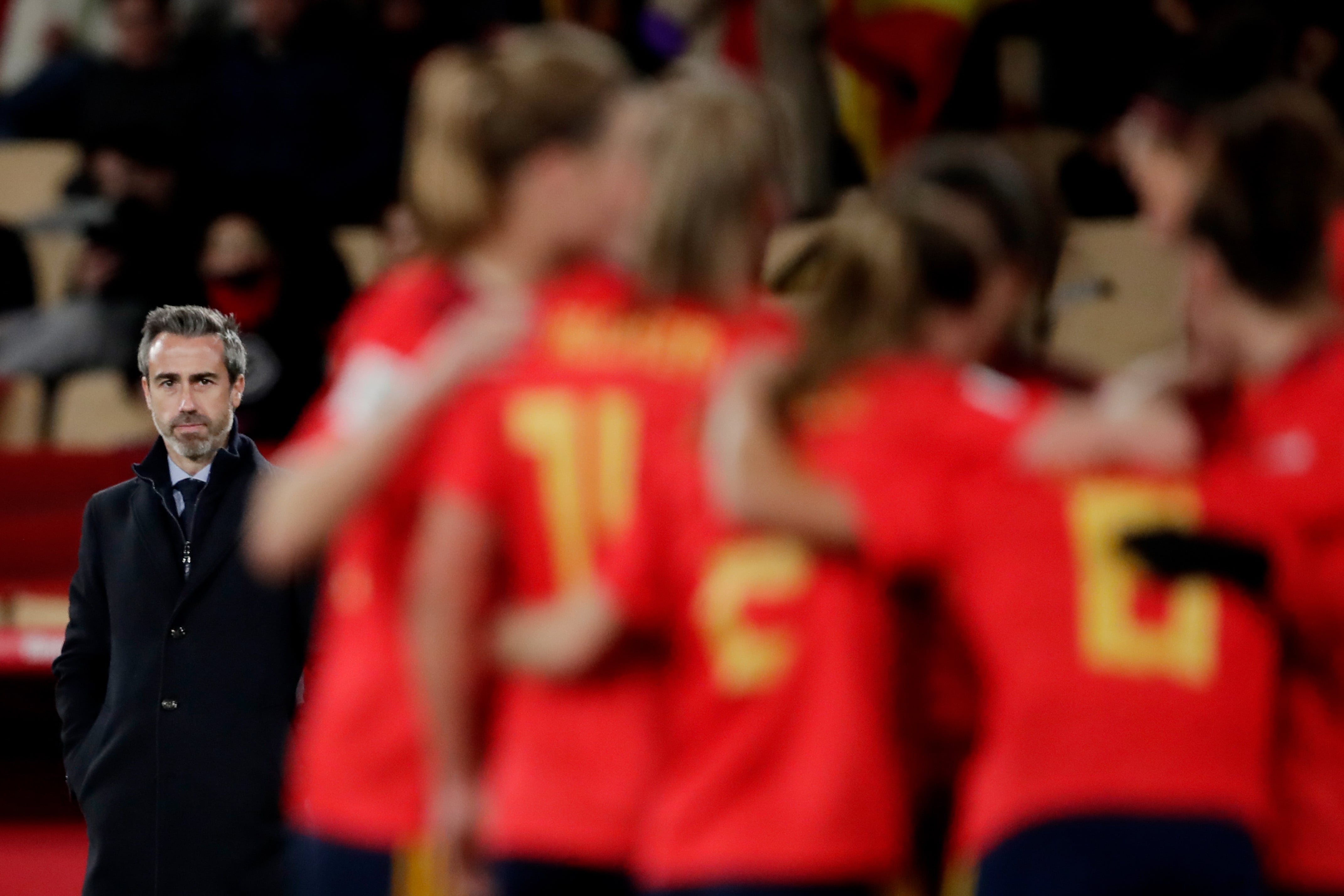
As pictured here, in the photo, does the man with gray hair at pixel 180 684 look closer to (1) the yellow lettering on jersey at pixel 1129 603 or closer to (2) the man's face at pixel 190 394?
(2) the man's face at pixel 190 394

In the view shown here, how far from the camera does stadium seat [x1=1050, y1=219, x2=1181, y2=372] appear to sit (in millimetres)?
5852

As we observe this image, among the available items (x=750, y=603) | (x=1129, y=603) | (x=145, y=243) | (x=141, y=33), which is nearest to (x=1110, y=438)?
(x=1129, y=603)

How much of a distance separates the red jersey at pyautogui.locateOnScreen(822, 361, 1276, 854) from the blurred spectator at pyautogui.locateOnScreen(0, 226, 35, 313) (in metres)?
6.02

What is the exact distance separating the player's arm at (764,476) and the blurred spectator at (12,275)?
5.94 meters

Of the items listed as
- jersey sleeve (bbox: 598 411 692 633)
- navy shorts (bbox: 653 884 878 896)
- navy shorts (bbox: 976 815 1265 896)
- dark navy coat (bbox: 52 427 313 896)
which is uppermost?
jersey sleeve (bbox: 598 411 692 633)

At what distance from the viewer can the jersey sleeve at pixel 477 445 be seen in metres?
2.17

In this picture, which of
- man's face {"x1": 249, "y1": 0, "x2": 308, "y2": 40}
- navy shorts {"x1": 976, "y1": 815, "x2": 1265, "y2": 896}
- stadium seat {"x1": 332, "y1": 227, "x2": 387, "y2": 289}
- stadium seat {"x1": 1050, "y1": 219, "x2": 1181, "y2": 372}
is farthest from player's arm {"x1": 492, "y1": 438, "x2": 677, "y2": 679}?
man's face {"x1": 249, "y1": 0, "x2": 308, "y2": 40}

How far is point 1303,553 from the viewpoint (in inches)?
84.1

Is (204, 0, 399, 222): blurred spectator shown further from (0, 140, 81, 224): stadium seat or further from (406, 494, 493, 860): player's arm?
(406, 494, 493, 860): player's arm

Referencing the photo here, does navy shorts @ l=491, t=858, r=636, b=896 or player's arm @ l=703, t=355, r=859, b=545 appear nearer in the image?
player's arm @ l=703, t=355, r=859, b=545

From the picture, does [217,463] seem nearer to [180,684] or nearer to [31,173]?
[180,684]

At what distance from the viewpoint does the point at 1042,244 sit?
229 centimetres

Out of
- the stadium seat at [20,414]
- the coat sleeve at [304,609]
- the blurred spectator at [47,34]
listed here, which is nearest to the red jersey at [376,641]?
the coat sleeve at [304,609]

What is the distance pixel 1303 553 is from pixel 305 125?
6.11m
